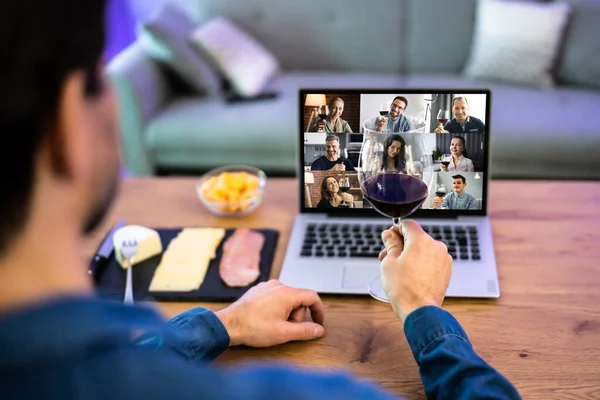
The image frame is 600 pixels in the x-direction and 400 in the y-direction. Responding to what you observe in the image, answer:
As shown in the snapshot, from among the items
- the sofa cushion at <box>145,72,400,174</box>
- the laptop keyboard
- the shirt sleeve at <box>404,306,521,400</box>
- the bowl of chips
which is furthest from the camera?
the sofa cushion at <box>145,72,400,174</box>

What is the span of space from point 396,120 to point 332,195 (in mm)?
237

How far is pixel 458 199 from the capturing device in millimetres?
1546

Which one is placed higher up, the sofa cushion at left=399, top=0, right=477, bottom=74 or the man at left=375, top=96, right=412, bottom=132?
the sofa cushion at left=399, top=0, right=477, bottom=74

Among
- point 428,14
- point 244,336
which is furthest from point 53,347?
point 428,14

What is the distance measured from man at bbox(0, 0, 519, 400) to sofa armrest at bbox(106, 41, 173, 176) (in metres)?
2.47

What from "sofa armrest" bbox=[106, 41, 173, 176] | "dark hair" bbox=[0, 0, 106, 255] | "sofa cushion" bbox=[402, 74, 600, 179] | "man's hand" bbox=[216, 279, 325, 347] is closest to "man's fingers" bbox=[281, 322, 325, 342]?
"man's hand" bbox=[216, 279, 325, 347]

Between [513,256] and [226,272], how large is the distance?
566mm

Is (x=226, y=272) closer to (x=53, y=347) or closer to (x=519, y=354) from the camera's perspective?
(x=519, y=354)

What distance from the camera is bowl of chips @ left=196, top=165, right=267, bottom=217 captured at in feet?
5.51

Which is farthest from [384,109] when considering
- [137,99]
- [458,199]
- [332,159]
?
[137,99]

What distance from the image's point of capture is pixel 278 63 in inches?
141

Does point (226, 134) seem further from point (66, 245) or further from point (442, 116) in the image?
point (66, 245)

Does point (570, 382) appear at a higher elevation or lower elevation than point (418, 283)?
lower

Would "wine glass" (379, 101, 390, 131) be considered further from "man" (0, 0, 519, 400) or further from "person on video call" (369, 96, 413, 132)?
"man" (0, 0, 519, 400)
